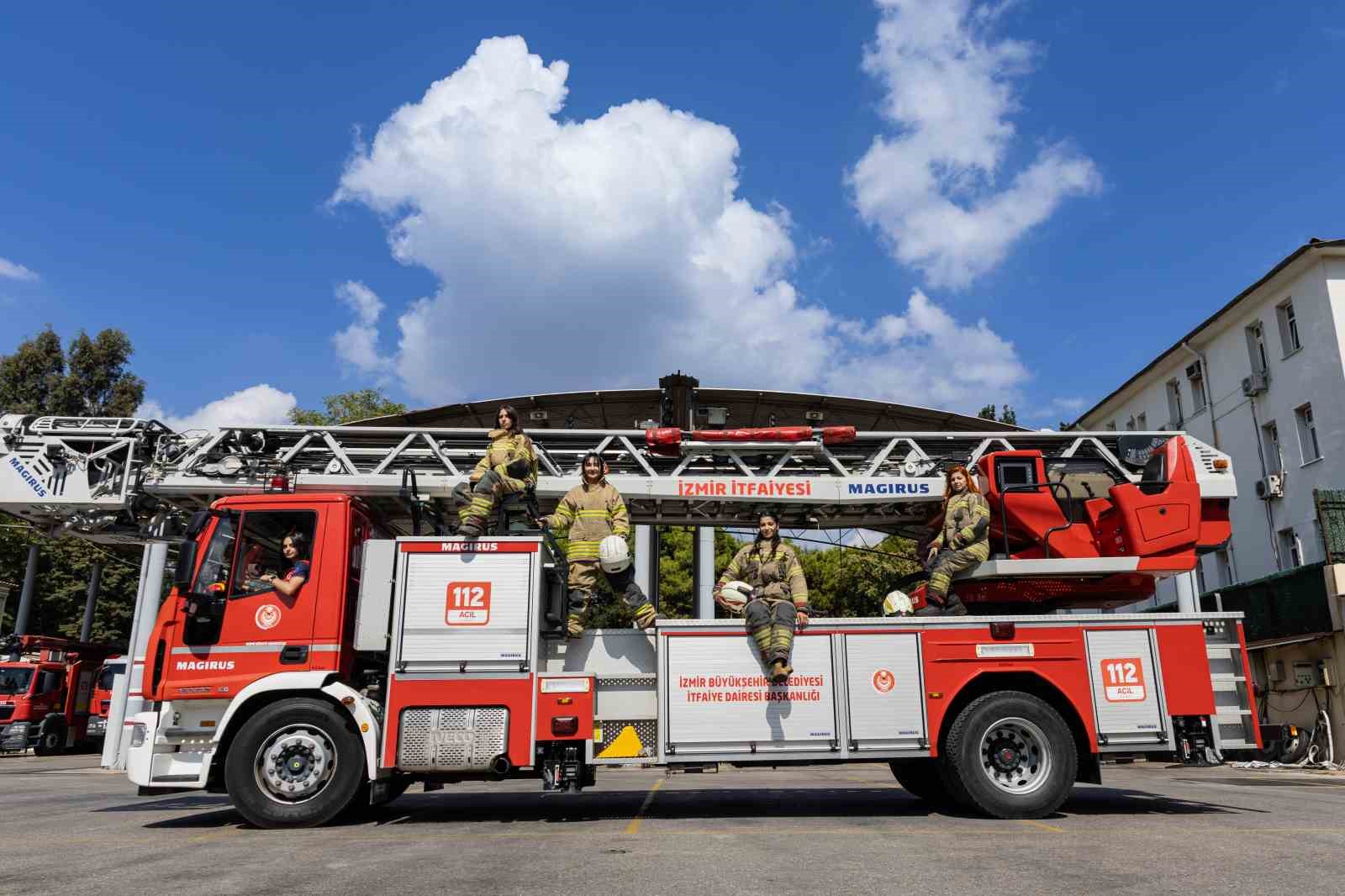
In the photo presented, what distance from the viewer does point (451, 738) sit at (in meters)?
7.39

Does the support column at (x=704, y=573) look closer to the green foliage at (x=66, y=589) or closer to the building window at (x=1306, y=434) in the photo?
the building window at (x=1306, y=434)

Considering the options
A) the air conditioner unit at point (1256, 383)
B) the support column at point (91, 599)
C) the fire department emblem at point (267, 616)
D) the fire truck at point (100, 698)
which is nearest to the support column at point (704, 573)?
the fire department emblem at point (267, 616)

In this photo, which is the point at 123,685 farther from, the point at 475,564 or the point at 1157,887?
the point at 1157,887

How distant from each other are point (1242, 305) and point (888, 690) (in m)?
23.3

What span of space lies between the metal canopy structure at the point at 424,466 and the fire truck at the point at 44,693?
1767cm

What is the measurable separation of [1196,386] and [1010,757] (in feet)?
84.3

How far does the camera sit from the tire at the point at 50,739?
24.9 m

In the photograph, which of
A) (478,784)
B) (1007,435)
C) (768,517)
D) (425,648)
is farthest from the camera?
(478,784)

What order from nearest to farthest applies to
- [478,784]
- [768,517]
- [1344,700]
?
[768,517] < [478,784] < [1344,700]

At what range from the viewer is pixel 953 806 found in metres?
8.34

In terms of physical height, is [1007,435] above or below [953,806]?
above

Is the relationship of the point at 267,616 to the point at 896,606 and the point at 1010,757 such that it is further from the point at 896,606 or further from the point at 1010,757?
the point at 1010,757

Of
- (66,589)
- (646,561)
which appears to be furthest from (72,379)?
(646,561)

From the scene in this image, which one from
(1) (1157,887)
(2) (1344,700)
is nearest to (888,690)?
(1) (1157,887)
